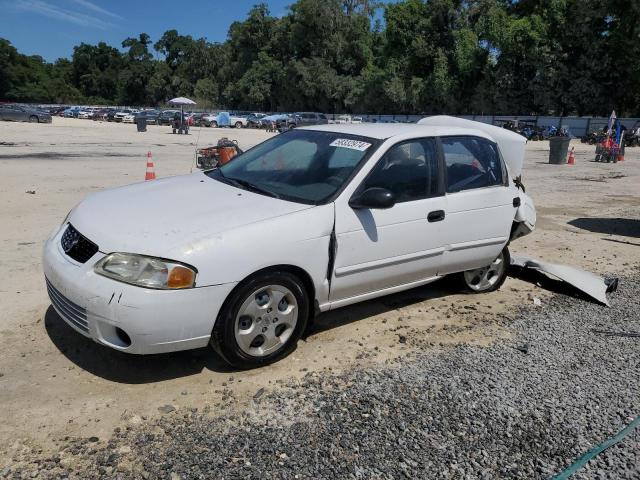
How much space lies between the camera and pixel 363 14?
251 feet

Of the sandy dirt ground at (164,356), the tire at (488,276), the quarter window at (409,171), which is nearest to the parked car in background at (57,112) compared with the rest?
the sandy dirt ground at (164,356)

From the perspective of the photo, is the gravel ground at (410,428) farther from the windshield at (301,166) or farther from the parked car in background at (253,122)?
the parked car in background at (253,122)

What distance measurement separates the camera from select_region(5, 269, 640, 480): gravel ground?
271 centimetres

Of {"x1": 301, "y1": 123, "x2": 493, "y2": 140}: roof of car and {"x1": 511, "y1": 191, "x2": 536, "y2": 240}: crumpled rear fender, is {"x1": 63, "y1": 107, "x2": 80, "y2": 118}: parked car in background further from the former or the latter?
{"x1": 511, "y1": 191, "x2": 536, "y2": 240}: crumpled rear fender

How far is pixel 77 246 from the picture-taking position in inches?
137

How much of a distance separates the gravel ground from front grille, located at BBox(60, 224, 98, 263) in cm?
107

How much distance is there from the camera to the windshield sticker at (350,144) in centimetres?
426

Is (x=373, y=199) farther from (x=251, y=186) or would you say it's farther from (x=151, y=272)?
(x=151, y=272)

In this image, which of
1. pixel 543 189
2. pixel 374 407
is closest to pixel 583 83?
pixel 543 189

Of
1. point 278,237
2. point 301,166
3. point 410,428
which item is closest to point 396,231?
point 301,166

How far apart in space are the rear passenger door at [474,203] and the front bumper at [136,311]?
218 cm

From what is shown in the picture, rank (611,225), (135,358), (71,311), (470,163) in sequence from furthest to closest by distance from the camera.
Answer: (611,225) → (470,163) → (135,358) → (71,311)

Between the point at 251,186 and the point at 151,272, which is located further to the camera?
the point at 251,186

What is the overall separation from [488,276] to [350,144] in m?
2.14
